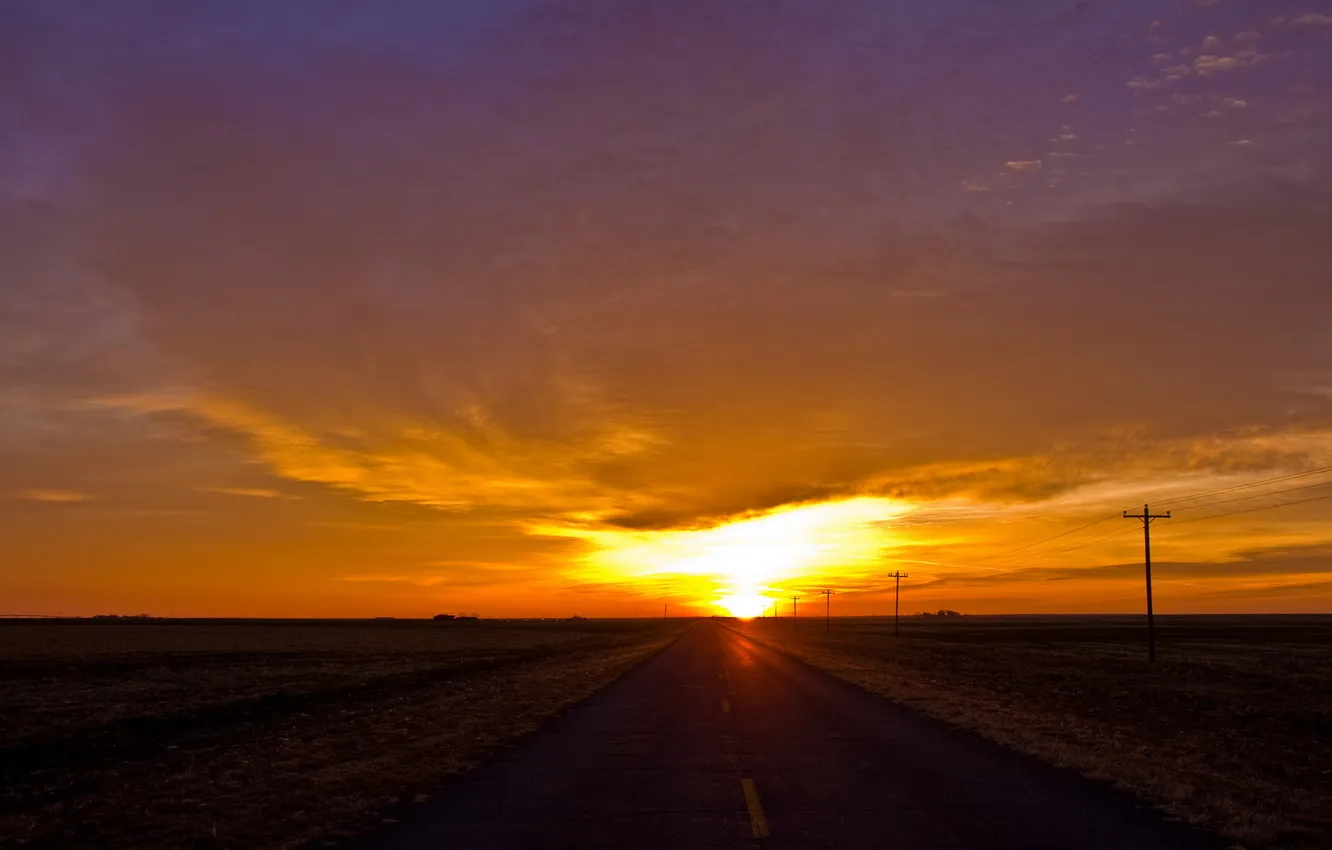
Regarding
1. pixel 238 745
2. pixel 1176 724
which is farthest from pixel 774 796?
pixel 1176 724

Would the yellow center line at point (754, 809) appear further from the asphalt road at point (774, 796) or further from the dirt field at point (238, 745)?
the dirt field at point (238, 745)

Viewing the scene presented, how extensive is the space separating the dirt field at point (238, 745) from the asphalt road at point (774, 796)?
4.61ft

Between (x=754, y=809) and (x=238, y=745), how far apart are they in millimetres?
13258

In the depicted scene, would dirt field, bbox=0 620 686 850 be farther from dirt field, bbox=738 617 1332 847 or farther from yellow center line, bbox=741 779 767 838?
dirt field, bbox=738 617 1332 847

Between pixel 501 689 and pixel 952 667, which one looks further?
pixel 952 667

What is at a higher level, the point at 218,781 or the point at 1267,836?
the point at 1267,836

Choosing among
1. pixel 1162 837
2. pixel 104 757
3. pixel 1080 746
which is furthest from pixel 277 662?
pixel 1162 837

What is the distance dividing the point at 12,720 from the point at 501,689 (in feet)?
46.3

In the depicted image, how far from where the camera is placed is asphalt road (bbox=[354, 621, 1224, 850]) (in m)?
9.25

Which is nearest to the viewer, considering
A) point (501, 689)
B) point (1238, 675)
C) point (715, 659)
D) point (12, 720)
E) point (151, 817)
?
point (151, 817)

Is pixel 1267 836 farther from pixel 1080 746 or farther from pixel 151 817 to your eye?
pixel 151 817

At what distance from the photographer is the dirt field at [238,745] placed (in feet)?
36.1

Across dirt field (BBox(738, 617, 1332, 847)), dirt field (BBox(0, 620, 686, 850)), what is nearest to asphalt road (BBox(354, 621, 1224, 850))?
dirt field (BBox(738, 617, 1332, 847))

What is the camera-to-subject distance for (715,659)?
50.3 metres
